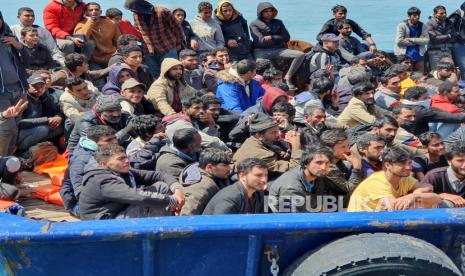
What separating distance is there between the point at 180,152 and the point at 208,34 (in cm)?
466

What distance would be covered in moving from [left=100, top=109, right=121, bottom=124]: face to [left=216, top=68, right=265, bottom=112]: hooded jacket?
76.4 inches

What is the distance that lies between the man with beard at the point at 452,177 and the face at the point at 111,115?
272cm

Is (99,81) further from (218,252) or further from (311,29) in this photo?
(311,29)

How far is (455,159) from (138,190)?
2.50 meters

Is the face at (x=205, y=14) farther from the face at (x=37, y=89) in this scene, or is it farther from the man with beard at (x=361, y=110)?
the face at (x=37, y=89)

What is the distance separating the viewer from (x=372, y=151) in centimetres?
656

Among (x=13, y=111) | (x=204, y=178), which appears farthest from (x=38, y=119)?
(x=204, y=178)

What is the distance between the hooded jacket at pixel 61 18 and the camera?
9633mm

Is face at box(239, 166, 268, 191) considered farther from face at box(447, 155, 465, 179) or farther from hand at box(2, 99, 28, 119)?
hand at box(2, 99, 28, 119)

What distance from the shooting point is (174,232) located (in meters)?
3.86

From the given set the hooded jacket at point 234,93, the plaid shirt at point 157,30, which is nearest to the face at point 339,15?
the plaid shirt at point 157,30

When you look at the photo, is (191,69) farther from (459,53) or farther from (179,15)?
(459,53)

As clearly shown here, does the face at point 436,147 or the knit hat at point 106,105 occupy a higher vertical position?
the knit hat at point 106,105

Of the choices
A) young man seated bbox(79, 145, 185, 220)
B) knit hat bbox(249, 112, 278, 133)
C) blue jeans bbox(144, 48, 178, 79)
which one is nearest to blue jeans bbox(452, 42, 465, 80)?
blue jeans bbox(144, 48, 178, 79)
